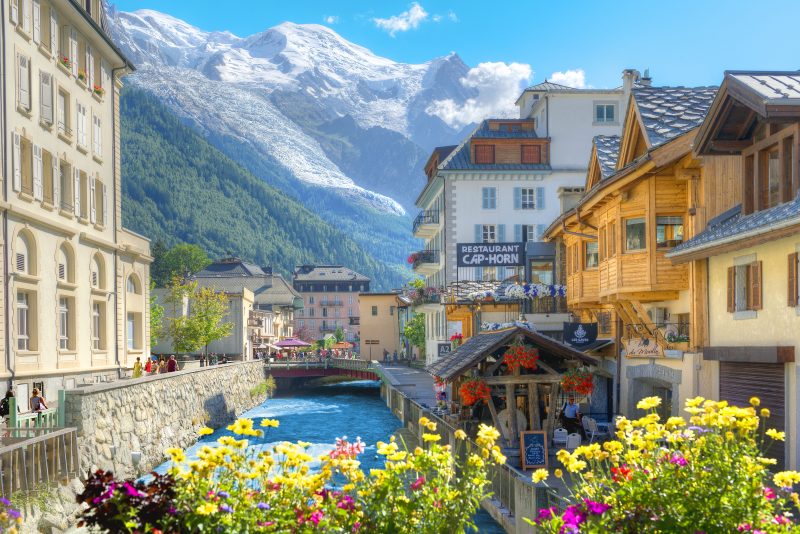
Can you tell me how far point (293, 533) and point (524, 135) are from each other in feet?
174

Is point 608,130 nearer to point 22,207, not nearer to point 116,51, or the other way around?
point 116,51

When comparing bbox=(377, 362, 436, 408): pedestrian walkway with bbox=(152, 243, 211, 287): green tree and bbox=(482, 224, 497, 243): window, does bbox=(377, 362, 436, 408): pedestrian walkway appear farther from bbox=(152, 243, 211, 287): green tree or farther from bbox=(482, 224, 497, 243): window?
bbox=(152, 243, 211, 287): green tree

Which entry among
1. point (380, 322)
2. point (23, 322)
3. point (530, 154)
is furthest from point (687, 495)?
point (380, 322)

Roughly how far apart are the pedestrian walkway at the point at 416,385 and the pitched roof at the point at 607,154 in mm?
12082

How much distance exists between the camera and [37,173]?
29.0 metres

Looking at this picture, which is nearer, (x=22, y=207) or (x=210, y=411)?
(x=22, y=207)

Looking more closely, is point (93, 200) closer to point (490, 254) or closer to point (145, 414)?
point (145, 414)


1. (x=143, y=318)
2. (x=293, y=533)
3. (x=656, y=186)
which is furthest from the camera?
(x=143, y=318)

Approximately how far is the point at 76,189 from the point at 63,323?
4818 mm

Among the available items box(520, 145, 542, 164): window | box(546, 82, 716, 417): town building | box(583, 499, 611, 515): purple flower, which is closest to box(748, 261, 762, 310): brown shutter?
box(546, 82, 716, 417): town building

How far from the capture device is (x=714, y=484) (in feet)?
21.9

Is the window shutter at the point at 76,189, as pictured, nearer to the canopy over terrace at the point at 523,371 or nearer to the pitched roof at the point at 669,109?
the canopy over terrace at the point at 523,371

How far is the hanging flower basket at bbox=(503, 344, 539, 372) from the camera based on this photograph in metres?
20.8

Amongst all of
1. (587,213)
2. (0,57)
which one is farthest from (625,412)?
(0,57)
